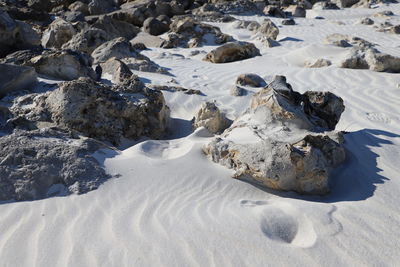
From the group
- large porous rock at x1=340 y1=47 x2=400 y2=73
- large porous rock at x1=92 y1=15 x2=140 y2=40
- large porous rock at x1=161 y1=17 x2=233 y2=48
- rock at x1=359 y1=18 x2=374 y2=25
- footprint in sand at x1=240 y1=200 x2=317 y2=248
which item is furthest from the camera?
rock at x1=359 y1=18 x2=374 y2=25

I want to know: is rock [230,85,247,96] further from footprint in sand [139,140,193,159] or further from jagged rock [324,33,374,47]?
jagged rock [324,33,374,47]

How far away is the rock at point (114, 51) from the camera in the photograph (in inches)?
287

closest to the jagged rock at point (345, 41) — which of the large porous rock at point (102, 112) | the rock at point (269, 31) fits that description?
the rock at point (269, 31)

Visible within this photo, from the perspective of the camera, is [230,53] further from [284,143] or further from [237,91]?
[284,143]

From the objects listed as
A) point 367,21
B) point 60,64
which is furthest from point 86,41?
point 367,21

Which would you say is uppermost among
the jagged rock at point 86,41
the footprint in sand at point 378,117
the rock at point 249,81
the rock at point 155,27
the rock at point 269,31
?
the footprint in sand at point 378,117

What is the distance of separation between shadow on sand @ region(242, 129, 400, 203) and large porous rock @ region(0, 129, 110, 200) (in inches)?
44.2

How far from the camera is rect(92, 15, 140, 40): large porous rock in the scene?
1069 cm

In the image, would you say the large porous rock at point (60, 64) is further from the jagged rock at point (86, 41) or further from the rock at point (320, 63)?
the rock at point (320, 63)

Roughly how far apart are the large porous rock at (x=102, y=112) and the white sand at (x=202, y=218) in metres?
0.43

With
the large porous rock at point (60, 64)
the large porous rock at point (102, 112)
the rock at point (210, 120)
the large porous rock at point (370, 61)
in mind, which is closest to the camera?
the large porous rock at point (102, 112)

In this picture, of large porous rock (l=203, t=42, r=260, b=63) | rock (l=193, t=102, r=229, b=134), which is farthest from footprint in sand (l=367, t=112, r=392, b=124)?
large porous rock (l=203, t=42, r=260, b=63)

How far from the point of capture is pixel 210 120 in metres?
3.69

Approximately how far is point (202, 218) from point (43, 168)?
109 cm
